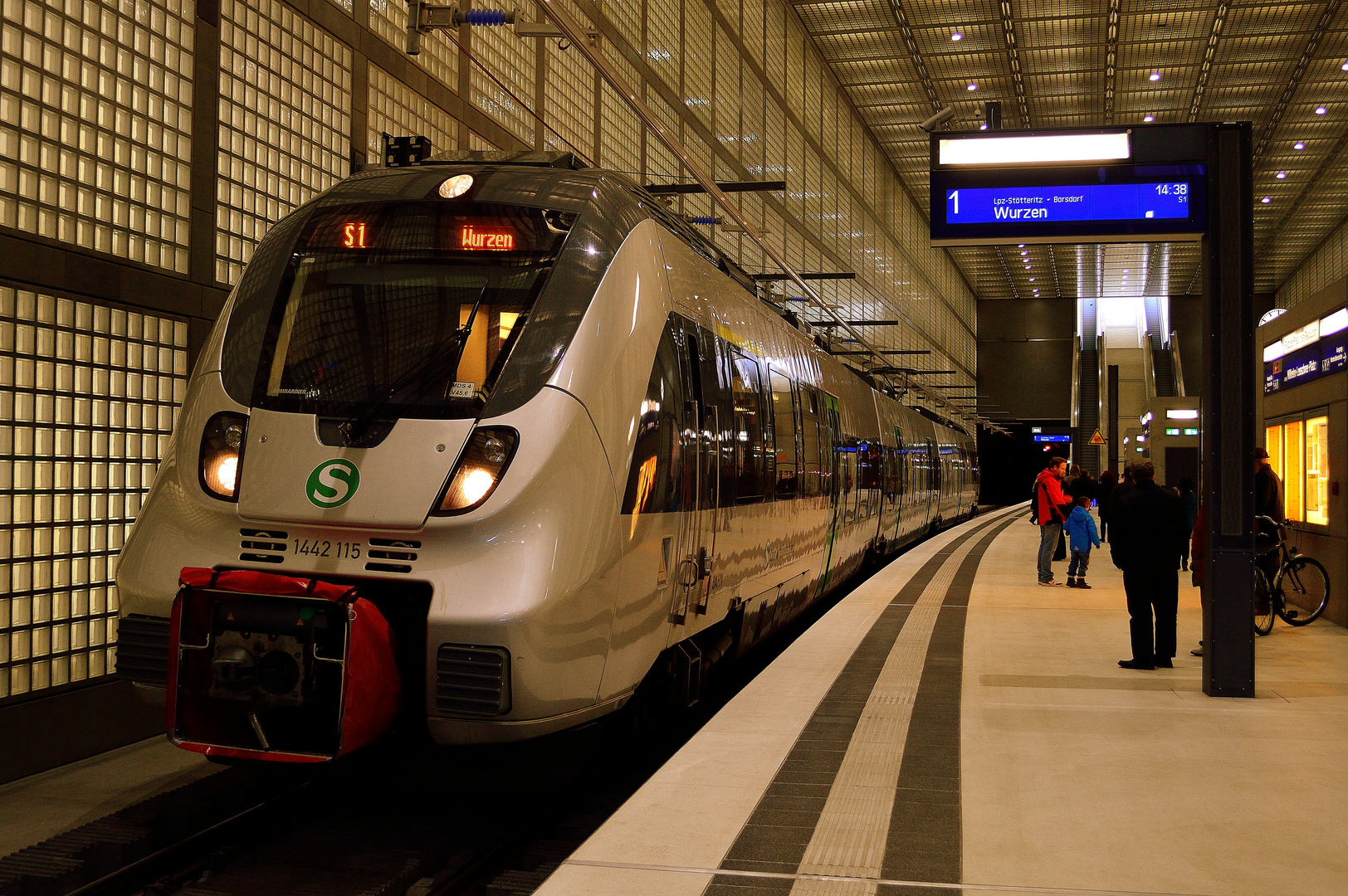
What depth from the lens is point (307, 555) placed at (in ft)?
14.7

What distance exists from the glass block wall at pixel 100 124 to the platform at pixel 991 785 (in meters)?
4.49

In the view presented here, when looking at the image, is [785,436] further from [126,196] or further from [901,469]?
[901,469]

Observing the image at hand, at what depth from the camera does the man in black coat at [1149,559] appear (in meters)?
7.06

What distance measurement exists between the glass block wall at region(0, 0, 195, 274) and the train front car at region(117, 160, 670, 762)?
1.86 meters

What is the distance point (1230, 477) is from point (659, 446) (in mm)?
3269

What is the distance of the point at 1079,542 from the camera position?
13477 millimetres

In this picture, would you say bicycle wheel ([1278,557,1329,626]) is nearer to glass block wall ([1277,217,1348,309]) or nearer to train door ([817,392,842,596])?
train door ([817,392,842,596])

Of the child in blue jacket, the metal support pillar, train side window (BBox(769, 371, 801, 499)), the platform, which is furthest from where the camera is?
the child in blue jacket


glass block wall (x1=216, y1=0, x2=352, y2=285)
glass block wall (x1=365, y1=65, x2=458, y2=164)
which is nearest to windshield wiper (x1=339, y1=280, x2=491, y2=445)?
glass block wall (x1=216, y1=0, x2=352, y2=285)

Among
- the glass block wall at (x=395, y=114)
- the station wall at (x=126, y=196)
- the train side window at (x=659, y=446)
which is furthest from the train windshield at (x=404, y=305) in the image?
the glass block wall at (x=395, y=114)

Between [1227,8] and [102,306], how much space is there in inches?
955

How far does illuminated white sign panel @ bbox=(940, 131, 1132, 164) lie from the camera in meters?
7.06

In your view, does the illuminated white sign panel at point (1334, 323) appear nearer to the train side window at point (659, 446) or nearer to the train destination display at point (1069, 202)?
the train destination display at point (1069, 202)

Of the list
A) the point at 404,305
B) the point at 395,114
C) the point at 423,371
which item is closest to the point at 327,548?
the point at 423,371
